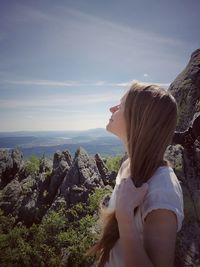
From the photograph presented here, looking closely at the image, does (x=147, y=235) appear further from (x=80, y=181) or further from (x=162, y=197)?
(x=80, y=181)

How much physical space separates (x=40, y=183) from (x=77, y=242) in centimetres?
1224

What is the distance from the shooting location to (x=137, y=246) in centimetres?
210

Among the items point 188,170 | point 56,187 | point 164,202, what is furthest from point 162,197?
point 56,187

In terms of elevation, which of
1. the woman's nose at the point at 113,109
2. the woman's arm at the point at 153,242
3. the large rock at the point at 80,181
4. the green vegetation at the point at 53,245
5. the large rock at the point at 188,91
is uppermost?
the large rock at the point at 188,91

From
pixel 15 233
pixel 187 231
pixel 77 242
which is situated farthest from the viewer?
pixel 15 233

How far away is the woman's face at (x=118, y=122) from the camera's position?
2.98m

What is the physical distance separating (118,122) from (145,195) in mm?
1005

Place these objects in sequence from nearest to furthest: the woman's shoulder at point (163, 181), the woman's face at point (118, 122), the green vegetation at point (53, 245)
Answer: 1. the woman's shoulder at point (163, 181)
2. the woman's face at point (118, 122)
3. the green vegetation at point (53, 245)

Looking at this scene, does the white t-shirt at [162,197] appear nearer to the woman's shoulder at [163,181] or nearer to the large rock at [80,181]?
the woman's shoulder at [163,181]

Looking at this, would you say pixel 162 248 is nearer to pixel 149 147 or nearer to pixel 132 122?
pixel 149 147

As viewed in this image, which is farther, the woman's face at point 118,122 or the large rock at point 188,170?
the large rock at point 188,170

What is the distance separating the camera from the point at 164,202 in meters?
2.16

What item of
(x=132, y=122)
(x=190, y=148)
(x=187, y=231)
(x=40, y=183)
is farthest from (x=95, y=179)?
(x=132, y=122)

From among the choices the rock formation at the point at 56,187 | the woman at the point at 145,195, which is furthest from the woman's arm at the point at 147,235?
the rock formation at the point at 56,187
